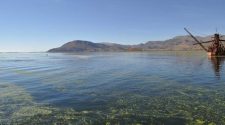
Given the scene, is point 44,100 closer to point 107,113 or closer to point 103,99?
point 103,99

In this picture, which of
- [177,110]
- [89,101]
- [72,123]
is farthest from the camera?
[89,101]

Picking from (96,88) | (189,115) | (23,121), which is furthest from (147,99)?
(23,121)

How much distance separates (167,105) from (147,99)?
10.7 feet

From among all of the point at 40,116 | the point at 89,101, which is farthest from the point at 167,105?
the point at 40,116

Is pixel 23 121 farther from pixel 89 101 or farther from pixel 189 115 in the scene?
pixel 189 115

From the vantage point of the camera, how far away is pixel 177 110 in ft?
77.8

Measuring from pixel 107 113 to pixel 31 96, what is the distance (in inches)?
511

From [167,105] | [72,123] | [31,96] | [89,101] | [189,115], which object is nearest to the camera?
[72,123]

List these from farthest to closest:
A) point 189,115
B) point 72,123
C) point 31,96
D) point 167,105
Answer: point 31,96, point 167,105, point 189,115, point 72,123

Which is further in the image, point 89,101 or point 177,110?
point 89,101

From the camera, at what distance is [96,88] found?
36.9 meters

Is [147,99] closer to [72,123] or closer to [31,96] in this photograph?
[72,123]

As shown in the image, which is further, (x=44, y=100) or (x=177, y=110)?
(x=44, y=100)

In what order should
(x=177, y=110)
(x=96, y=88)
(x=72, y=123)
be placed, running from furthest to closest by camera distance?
(x=96, y=88) < (x=177, y=110) < (x=72, y=123)
